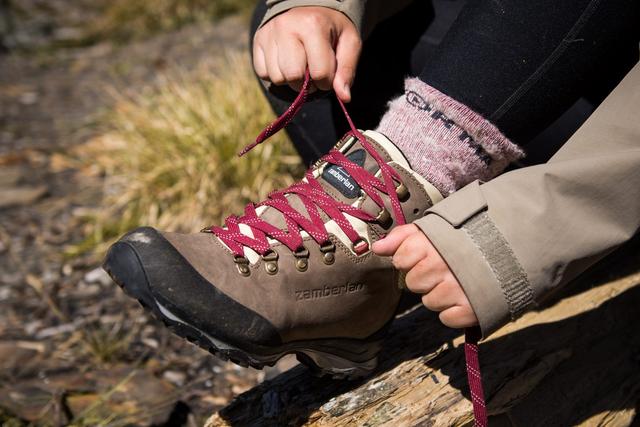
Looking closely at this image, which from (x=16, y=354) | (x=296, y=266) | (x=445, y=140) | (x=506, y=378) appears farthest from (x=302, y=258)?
(x=16, y=354)

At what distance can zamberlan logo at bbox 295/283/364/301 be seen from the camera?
3.84 feet

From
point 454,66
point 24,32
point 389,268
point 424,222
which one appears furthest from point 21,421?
point 24,32

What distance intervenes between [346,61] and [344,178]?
0.21 meters

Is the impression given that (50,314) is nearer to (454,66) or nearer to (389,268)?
(389,268)

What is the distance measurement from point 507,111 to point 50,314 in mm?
1569

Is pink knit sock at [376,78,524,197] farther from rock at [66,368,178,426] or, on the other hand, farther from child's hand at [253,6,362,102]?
rock at [66,368,178,426]

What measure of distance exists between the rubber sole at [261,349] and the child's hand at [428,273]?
0.79 ft

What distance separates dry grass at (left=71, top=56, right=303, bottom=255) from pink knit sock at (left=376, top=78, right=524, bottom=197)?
1.41 m

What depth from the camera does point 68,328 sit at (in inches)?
81.7

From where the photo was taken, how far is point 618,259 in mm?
1609

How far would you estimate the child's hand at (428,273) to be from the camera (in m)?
1.04

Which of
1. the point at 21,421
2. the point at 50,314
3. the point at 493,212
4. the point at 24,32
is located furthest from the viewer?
the point at 24,32

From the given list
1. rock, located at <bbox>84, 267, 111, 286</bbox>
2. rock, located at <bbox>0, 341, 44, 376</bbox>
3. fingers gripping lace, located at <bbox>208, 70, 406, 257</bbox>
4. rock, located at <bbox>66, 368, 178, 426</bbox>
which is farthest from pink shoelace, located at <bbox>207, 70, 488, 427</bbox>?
rock, located at <bbox>84, 267, 111, 286</bbox>

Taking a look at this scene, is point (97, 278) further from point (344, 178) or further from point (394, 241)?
point (394, 241)
